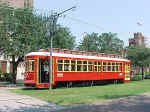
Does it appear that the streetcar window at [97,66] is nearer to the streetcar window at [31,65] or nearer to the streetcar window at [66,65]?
the streetcar window at [66,65]

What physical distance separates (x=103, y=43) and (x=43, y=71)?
114ft

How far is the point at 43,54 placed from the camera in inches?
742

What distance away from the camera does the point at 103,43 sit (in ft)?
172

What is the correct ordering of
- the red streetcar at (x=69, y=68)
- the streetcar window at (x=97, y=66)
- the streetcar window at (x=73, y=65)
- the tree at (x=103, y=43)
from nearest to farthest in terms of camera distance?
1. the red streetcar at (x=69, y=68)
2. the streetcar window at (x=73, y=65)
3. the streetcar window at (x=97, y=66)
4. the tree at (x=103, y=43)

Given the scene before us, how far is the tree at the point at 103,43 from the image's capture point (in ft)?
164

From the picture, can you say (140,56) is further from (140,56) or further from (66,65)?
(66,65)

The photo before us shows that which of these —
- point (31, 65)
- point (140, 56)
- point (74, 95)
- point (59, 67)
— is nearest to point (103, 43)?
point (140, 56)

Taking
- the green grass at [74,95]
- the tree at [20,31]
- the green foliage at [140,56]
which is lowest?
the green grass at [74,95]

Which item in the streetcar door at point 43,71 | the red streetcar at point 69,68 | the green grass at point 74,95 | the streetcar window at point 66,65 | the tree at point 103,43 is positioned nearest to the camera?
the green grass at point 74,95

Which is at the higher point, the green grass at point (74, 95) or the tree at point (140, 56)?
the tree at point (140, 56)

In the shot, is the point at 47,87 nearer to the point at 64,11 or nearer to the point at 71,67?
the point at 71,67

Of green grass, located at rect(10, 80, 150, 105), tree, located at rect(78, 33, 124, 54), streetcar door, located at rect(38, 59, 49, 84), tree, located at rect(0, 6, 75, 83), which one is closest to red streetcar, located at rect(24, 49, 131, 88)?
streetcar door, located at rect(38, 59, 49, 84)

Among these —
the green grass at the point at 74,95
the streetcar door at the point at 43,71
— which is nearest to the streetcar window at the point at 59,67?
the streetcar door at the point at 43,71

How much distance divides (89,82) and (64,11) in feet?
24.1
